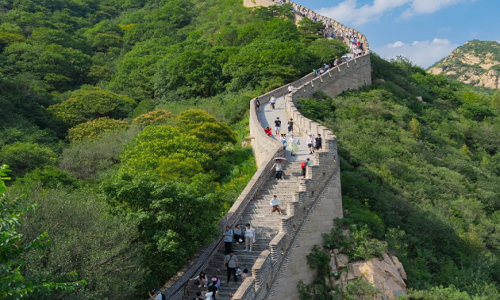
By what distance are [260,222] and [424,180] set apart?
1384cm

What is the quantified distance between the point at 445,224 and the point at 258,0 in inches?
2027

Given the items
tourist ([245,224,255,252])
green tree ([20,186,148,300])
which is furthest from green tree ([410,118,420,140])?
green tree ([20,186,148,300])

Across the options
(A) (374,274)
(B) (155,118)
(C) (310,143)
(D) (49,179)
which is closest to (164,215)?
(A) (374,274)

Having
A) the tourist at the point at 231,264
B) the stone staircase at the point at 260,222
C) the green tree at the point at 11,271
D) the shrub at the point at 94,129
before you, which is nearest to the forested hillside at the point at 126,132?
the green tree at the point at 11,271

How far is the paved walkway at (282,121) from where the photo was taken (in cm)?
2287

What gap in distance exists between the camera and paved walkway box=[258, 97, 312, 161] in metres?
22.9

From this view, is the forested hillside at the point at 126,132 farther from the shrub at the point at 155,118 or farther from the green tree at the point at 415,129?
the green tree at the point at 415,129

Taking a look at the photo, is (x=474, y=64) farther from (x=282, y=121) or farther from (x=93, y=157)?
(x=93, y=157)

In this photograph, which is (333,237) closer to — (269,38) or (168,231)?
(168,231)

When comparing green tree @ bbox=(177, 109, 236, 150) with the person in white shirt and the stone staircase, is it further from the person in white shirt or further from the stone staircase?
the person in white shirt

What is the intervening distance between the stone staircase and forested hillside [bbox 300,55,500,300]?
2.58 metres

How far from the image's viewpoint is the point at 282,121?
29.4 m

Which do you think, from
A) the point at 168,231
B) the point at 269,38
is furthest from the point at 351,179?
the point at 269,38

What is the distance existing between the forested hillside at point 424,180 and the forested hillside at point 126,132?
18.3 feet
